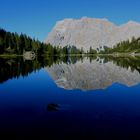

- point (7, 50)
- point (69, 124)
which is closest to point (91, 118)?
point (69, 124)

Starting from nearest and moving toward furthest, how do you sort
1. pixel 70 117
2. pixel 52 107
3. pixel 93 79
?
pixel 70 117 → pixel 52 107 → pixel 93 79

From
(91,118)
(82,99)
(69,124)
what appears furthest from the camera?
(82,99)

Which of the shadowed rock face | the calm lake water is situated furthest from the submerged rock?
the shadowed rock face

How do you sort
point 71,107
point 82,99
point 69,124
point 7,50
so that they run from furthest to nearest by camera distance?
point 7,50, point 82,99, point 71,107, point 69,124

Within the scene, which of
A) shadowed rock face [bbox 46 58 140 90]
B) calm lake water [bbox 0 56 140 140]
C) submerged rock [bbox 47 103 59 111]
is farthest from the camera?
shadowed rock face [bbox 46 58 140 90]

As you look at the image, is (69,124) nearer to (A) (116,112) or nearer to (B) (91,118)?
(B) (91,118)

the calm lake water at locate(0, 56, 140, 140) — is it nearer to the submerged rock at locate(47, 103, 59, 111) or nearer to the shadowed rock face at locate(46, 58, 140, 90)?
the submerged rock at locate(47, 103, 59, 111)

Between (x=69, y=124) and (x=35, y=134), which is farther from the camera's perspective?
(x=69, y=124)

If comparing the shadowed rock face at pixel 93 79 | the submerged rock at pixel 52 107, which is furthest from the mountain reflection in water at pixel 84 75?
the submerged rock at pixel 52 107

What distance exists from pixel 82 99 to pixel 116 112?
713 cm

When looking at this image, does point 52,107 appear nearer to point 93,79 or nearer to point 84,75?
point 93,79

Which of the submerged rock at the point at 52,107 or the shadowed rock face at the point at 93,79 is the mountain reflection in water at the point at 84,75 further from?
the submerged rock at the point at 52,107

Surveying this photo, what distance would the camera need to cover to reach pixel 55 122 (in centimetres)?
2052

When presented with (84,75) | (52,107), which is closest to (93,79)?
(84,75)
